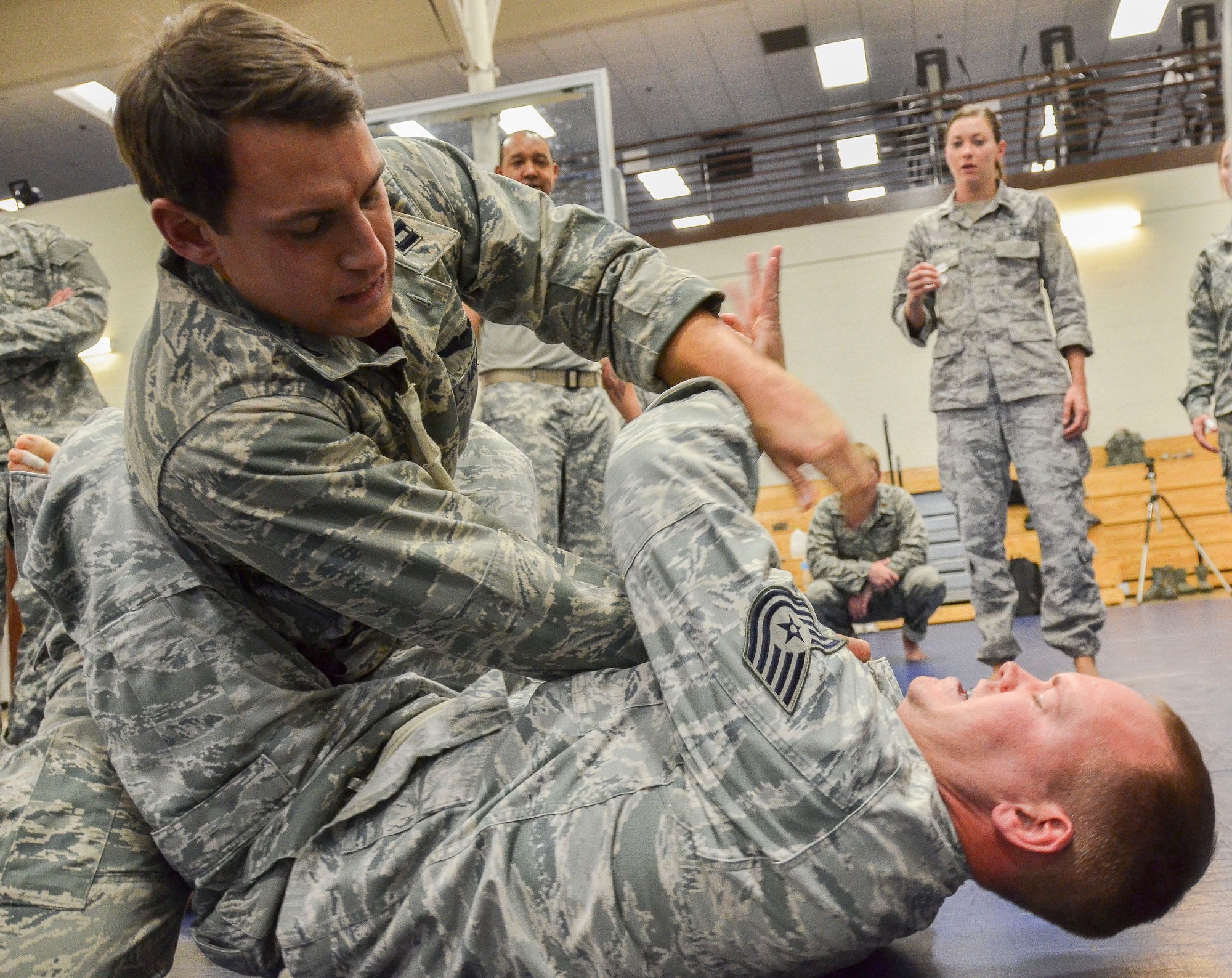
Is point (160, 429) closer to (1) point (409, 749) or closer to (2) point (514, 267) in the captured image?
(1) point (409, 749)

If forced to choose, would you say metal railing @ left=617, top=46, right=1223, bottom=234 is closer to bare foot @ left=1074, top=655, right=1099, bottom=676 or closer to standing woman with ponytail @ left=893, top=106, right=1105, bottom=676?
standing woman with ponytail @ left=893, top=106, right=1105, bottom=676

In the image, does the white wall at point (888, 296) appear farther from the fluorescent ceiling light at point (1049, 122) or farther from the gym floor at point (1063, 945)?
the gym floor at point (1063, 945)

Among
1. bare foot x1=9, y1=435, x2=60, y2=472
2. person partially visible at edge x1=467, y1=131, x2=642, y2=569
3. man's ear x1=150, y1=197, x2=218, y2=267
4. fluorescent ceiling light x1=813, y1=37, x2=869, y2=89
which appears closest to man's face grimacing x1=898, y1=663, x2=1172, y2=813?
man's ear x1=150, y1=197, x2=218, y2=267

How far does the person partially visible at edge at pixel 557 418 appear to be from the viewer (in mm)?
2980

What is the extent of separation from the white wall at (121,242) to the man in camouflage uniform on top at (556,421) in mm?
4963

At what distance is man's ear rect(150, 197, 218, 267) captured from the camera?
3.52ft

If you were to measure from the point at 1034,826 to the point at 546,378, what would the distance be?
214 centimetres

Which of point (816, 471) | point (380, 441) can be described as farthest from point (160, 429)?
point (816, 471)

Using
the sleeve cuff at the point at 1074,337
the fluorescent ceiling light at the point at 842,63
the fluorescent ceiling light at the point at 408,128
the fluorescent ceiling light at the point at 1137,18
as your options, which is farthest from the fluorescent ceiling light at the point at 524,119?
the fluorescent ceiling light at the point at 1137,18

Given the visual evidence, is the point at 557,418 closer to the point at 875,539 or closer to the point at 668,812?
the point at 668,812

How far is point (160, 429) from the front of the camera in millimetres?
1072

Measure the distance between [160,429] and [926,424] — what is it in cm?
810

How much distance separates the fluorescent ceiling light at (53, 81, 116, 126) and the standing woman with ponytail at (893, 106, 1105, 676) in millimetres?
6376

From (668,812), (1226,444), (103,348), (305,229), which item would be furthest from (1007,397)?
(103,348)
